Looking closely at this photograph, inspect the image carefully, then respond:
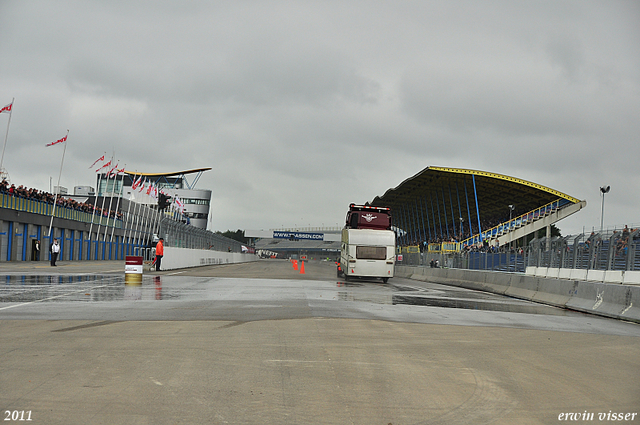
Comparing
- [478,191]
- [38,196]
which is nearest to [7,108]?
[38,196]

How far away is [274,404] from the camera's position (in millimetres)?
5652

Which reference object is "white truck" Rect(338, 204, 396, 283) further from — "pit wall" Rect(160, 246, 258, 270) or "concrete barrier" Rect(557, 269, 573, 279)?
"pit wall" Rect(160, 246, 258, 270)

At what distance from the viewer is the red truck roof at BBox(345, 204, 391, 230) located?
1342 inches

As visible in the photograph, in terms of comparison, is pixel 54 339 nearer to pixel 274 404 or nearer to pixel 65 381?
pixel 65 381

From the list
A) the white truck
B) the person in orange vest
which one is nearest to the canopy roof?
the white truck

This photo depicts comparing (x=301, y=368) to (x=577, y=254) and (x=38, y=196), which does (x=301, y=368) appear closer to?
(x=577, y=254)

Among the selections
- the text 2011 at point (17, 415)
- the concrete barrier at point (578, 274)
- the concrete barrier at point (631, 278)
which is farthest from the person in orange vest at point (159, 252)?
the text 2011 at point (17, 415)

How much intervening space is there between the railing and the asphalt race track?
3425 cm

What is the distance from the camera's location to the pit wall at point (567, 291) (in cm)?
1520

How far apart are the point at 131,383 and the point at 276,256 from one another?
16659 cm

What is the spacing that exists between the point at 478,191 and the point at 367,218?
1589 inches

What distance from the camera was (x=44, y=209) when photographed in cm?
4941

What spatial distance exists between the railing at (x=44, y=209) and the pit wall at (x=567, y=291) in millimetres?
31989

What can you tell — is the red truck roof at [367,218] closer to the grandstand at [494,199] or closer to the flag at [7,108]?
the grandstand at [494,199]
